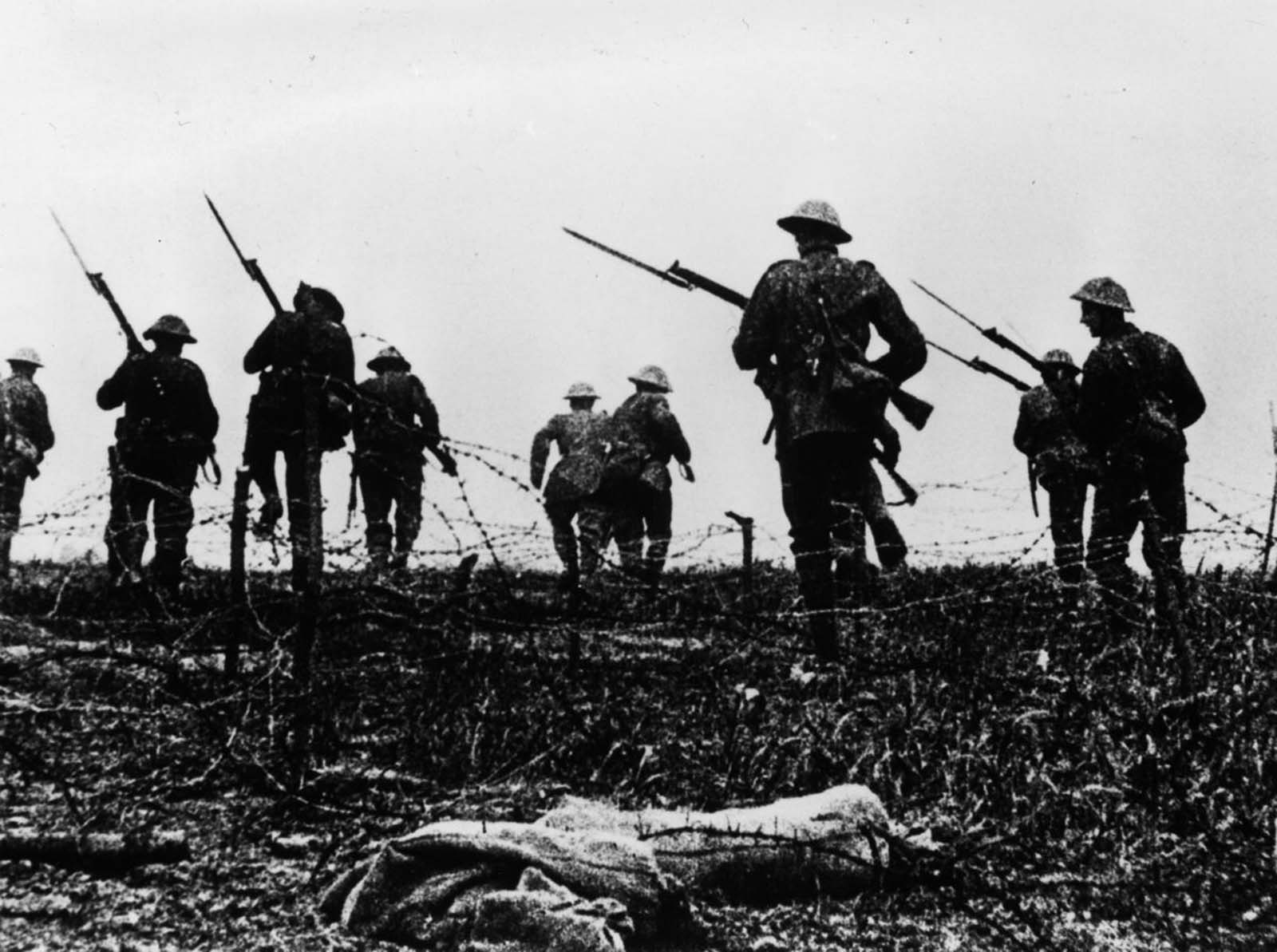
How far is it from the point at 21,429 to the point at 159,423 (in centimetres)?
358

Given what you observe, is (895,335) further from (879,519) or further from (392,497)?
(392,497)

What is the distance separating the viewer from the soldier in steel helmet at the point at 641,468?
459 inches

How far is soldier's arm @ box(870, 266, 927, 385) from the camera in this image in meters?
6.59

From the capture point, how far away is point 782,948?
3.34m

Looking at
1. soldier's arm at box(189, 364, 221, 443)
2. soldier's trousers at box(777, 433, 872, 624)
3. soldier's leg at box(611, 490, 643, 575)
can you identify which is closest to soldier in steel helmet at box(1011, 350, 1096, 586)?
soldier's leg at box(611, 490, 643, 575)

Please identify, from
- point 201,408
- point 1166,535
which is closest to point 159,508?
point 201,408

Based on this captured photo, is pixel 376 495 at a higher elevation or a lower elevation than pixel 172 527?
higher

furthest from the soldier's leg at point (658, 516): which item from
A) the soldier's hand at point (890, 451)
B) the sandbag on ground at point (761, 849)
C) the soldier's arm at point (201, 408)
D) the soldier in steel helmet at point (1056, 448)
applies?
the sandbag on ground at point (761, 849)

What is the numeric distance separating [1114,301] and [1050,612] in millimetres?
1998

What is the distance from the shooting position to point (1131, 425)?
24.2ft

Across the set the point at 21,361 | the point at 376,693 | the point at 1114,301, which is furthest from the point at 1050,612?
the point at 21,361

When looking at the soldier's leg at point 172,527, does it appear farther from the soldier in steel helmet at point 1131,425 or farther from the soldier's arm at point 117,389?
the soldier in steel helmet at point 1131,425

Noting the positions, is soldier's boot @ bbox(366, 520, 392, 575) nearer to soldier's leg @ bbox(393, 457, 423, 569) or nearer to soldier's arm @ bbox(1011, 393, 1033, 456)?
soldier's leg @ bbox(393, 457, 423, 569)

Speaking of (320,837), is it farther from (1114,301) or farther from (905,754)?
(1114,301)
